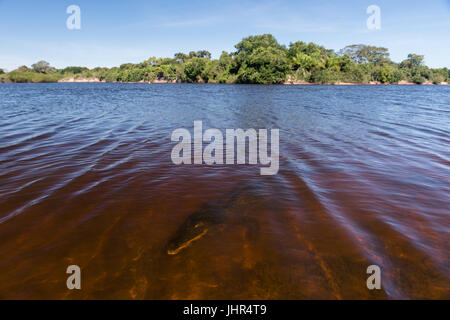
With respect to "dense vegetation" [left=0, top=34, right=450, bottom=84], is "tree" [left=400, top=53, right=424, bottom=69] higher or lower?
higher

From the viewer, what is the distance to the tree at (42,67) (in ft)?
461

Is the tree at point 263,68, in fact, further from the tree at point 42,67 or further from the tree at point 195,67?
the tree at point 42,67

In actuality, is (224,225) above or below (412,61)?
below

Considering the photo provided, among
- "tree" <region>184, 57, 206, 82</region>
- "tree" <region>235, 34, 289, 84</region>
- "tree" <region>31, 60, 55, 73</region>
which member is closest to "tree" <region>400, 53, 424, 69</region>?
→ "tree" <region>235, 34, 289, 84</region>

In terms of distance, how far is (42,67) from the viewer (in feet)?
471

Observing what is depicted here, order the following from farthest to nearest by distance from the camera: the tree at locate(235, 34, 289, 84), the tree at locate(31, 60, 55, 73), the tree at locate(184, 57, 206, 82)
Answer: the tree at locate(31, 60, 55, 73), the tree at locate(184, 57, 206, 82), the tree at locate(235, 34, 289, 84)

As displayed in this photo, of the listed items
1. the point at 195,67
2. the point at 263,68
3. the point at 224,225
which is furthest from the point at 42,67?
A: the point at 224,225

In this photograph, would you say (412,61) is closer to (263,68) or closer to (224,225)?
(263,68)

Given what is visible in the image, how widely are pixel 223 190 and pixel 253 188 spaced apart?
0.69 m

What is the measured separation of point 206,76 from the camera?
88.7m

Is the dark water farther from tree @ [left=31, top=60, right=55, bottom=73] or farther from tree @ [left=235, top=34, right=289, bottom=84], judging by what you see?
tree @ [left=31, top=60, right=55, bottom=73]

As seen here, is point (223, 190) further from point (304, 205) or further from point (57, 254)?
point (57, 254)

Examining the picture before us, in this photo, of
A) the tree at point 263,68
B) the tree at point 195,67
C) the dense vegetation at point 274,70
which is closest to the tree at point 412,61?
the dense vegetation at point 274,70

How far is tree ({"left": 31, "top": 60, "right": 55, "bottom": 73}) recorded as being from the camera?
140363mm
